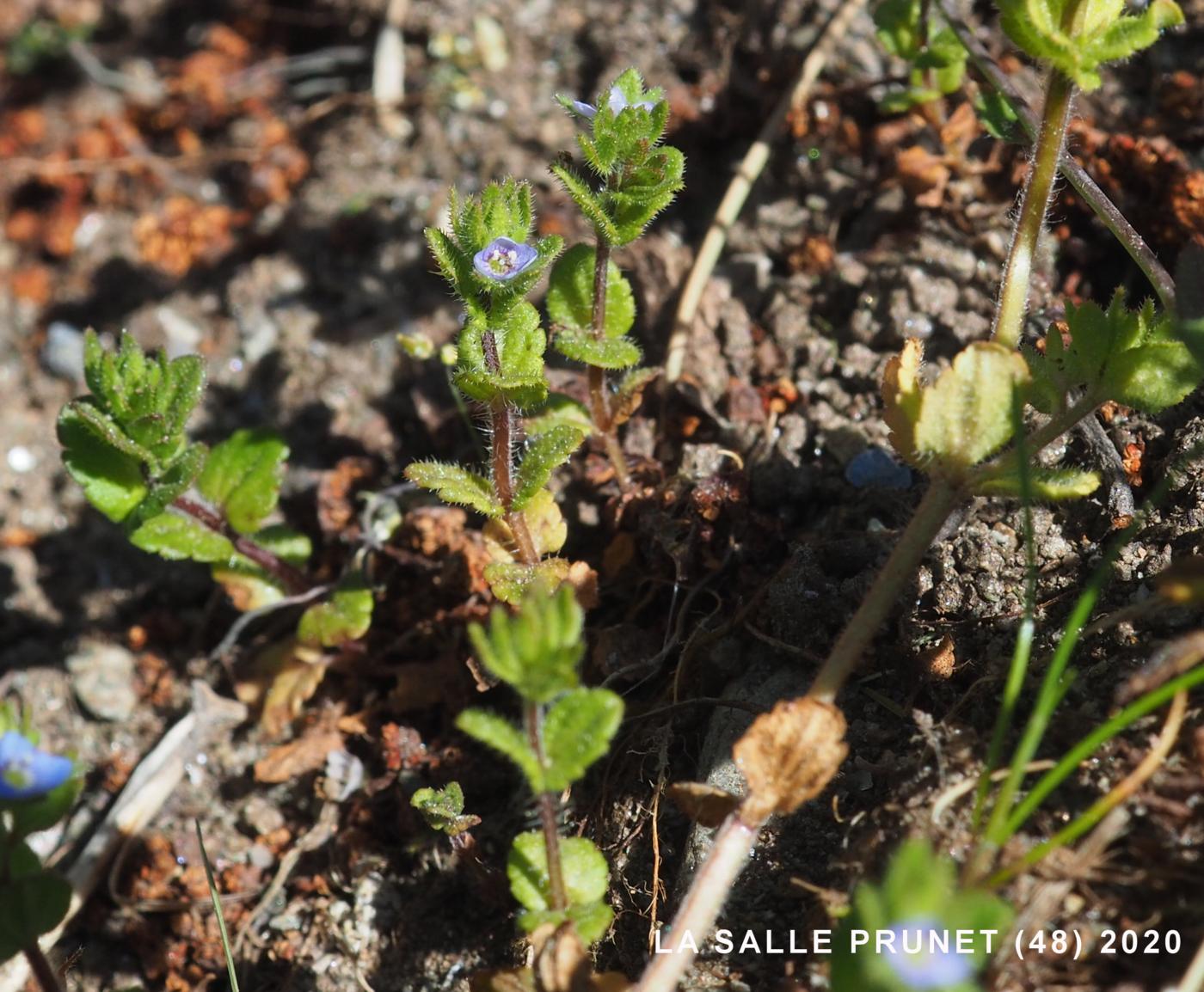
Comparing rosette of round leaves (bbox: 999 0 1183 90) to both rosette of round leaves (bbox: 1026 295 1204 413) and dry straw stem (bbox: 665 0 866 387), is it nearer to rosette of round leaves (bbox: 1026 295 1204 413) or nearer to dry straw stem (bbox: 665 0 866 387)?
rosette of round leaves (bbox: 1026 295 1204 413)

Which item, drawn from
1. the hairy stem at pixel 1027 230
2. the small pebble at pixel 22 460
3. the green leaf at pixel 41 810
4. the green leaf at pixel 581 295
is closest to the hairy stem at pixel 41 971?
the green leaf at pixel 41 810

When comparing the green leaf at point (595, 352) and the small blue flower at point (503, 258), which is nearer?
the small blue flower at point (503, 258)

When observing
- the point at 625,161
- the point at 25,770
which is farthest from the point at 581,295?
the point at 25,770

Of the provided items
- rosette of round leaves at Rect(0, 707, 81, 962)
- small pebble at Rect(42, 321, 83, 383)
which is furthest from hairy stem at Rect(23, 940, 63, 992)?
small pebble at Rect(42, 321, 83, 383)

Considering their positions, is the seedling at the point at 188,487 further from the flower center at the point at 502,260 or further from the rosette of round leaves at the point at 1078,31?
the rosette of round leaves at the point at 1078,31

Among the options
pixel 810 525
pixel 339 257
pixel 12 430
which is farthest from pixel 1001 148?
pixel 12 430

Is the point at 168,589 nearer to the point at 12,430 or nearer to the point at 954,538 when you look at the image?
the point at 12,430
